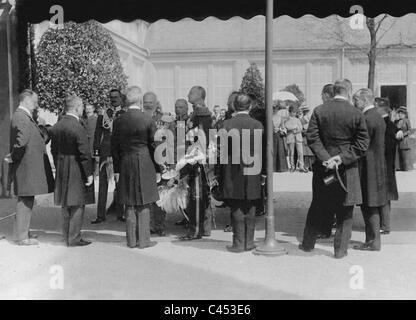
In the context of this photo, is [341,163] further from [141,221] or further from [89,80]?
[89,80]

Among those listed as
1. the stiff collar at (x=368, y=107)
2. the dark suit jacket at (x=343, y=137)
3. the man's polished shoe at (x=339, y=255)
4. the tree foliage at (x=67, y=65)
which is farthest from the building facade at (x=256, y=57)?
the man's polished shoe at (x=339, y=255)

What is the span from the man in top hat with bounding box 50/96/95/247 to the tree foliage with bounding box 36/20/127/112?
26.8 feet

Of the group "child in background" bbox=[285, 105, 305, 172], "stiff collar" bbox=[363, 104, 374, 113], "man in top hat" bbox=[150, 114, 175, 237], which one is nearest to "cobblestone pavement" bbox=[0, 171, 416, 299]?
"man in top hat" bbox=[150, 114, 175, 237]

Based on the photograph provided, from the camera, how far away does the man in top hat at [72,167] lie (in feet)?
23.4

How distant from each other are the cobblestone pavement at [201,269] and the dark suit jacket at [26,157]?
719 millimetres

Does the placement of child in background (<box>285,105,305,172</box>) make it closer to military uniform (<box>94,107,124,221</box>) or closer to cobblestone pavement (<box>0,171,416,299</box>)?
cobblestone pavement (<box>0,171,416,299</box>)

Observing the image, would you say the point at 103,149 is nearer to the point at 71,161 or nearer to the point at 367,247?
the point at 71,161

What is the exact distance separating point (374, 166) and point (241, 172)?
5.05 ft

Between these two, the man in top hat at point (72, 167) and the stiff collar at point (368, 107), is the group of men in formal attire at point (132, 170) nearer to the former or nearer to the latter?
the man in top hat at point (72, 167)

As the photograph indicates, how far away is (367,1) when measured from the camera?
26.0ft

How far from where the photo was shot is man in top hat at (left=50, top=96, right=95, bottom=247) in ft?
23.4

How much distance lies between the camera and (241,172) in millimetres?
6812

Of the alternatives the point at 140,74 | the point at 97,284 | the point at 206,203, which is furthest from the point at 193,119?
the point at 140,74
